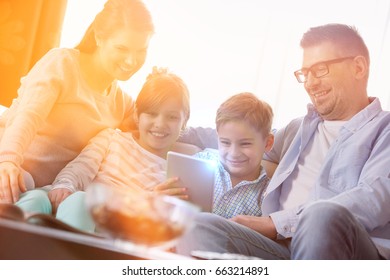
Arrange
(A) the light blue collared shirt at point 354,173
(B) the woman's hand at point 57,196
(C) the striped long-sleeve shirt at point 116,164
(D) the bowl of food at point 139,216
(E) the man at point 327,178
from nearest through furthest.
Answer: (D) the bowl of food at point 139,216
(E) the man at point 327,178
(A) the light blue collared shirt at point 354,173
(B) the woman's hand at point 57,196
(C) the striped long-sleeve shirt at point 116,164

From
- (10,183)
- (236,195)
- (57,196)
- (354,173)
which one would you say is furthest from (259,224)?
(10,183)

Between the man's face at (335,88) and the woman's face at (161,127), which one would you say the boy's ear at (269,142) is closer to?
the man's face at (335,88)

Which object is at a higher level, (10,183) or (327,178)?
(327,178)

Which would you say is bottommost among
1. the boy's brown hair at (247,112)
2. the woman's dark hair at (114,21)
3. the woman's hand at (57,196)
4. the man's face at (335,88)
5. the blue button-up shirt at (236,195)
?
the woman's hand at (57,196)

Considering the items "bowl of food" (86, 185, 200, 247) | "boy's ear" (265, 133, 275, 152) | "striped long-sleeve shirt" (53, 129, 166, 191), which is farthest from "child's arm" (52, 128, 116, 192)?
"bowl of food" (86, 185, 200, 247)

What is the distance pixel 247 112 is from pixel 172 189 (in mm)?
312

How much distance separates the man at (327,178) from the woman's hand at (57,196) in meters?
0.33

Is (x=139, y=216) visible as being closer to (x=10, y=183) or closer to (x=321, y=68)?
(x=10, y=183)

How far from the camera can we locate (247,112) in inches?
56.2

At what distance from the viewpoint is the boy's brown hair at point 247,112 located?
1.43m

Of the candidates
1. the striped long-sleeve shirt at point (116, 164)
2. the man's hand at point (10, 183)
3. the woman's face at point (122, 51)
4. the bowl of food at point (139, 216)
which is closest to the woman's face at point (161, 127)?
the striped long-sleeve shirt at point (116, 164)

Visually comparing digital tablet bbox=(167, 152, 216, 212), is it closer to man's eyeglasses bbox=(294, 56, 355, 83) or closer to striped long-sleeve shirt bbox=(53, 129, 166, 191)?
striped long-sleeve shirt bbox=(53, 129, 166, 191)
